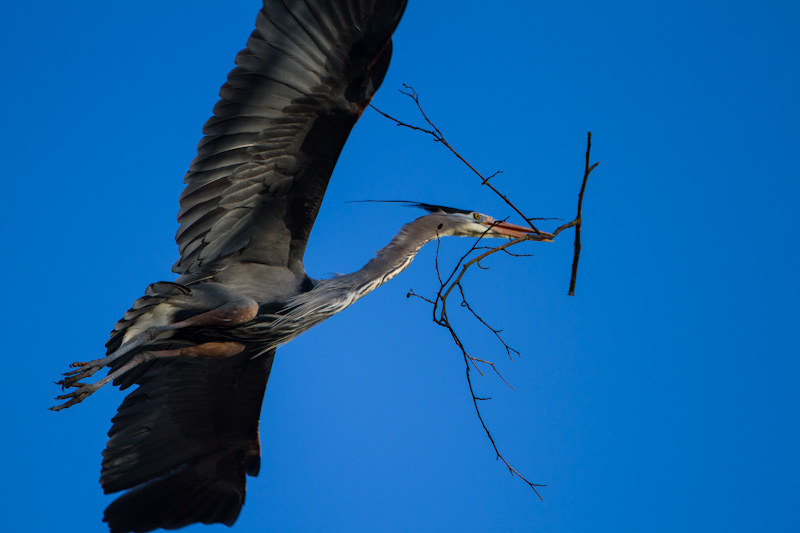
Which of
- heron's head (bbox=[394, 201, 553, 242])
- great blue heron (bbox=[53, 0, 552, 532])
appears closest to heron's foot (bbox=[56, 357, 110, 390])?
great blue heron (bbox=[53, 0, 552, 532])

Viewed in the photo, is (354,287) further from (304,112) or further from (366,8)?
(366,8)

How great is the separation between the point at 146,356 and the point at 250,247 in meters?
0.65

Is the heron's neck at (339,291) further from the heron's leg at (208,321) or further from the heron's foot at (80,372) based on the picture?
the heron's foot at (80,372)

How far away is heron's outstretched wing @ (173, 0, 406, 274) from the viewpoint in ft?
10.5

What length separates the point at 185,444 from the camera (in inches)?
175

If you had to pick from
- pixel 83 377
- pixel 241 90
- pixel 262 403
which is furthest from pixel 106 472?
pixel 241 90

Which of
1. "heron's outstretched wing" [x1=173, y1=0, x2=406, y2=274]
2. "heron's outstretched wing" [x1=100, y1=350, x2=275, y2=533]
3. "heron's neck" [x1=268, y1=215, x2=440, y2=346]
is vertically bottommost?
"heron's outstretched wing" [x1=100, y1=350, x2=275, y2=533]

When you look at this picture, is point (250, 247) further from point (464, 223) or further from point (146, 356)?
point (464, 223)

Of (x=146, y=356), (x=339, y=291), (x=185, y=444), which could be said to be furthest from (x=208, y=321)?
(x=185, y=444)

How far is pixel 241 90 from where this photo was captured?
323cm

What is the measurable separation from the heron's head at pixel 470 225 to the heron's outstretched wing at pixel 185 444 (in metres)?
1.15

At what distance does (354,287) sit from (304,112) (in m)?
0.80

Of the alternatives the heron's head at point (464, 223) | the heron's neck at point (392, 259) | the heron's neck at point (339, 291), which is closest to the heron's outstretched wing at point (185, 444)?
the heron's neck at point (339, 291)

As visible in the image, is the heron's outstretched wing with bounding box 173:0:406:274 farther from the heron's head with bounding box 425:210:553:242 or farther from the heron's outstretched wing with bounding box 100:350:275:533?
the heron's outstretched wing with bounding box 100:350:275:533
